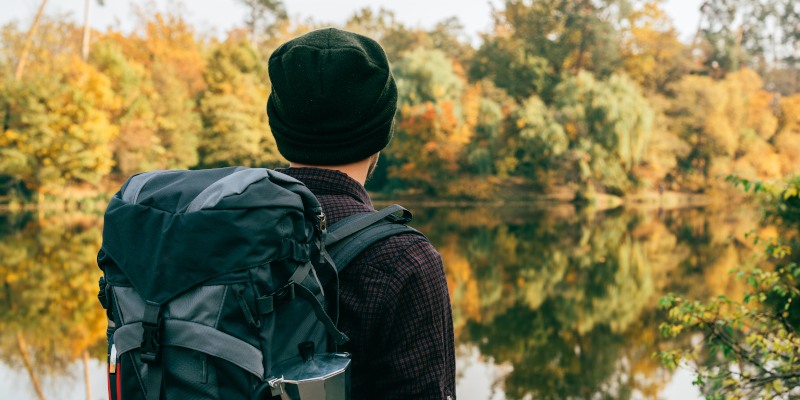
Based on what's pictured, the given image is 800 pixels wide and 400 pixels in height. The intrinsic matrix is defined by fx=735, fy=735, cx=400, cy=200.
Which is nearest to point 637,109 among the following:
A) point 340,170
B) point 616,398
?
point 616,398

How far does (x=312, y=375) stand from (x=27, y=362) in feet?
24.3

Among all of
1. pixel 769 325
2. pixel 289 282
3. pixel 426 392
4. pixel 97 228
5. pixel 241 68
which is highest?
pixel 241 68

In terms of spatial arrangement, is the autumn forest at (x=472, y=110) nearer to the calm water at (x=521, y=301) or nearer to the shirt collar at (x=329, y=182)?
the calm water at (x=521, y=301)

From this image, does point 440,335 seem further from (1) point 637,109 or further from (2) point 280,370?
(1) point 637,109

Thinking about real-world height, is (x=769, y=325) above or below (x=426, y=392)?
below

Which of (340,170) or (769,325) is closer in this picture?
(340,170)

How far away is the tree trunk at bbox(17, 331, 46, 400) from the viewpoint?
6.50 meters

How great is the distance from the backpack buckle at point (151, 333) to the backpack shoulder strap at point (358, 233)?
248mm

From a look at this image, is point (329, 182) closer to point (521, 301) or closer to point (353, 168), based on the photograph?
point (353, 168)

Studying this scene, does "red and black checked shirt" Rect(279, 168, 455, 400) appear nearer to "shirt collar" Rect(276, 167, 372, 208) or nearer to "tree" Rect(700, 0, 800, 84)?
"shirt collar" Rect(276, 167, 372, 208)

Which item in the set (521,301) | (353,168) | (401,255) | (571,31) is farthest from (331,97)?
(571,31)

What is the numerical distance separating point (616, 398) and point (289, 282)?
21.1 feet

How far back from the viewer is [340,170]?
1176 mm

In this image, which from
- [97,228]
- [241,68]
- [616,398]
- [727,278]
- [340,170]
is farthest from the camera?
[241,68]
